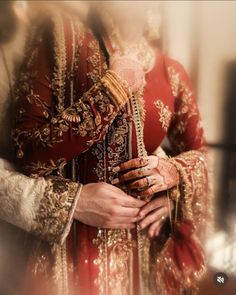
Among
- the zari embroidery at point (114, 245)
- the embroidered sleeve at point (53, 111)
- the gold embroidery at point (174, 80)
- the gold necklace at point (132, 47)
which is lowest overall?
Result: the zari embroidery at point (114, 245)

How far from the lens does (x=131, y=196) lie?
0.93 metres

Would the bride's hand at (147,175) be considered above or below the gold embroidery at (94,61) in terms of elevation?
below

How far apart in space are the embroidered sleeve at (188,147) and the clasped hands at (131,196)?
0.04 meters

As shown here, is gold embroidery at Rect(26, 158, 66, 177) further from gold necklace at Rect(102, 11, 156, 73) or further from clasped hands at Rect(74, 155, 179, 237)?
gold necklace at Rect(102, 11, 156, 73)

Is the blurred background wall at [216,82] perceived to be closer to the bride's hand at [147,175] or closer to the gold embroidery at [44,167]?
the bride's hand at [147,175]

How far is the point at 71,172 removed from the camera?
914mm

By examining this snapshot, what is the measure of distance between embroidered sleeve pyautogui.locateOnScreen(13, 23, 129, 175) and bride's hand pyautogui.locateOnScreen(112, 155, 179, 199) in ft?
0.36

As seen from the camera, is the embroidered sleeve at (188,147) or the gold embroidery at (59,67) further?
the embroidered sleeve at (188,147)

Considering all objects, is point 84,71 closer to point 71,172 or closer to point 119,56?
point 119,56

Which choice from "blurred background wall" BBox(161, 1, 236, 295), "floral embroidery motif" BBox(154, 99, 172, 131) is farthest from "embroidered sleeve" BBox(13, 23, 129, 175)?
"blurred background wall" BBox(161, 1, 236, 295)

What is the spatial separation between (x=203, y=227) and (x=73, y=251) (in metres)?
0.36

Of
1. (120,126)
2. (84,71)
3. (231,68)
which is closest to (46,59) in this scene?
(84,71)

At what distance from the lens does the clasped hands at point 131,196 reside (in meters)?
0.91

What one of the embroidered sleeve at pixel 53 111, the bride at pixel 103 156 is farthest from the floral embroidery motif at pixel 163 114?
the embroidered sleeve at pixel 53 111
